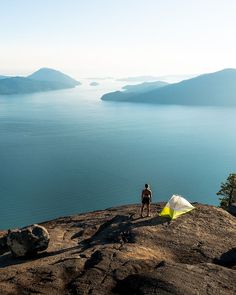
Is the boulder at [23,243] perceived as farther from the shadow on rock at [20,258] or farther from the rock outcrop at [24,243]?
the shadow on rock at [20,258]

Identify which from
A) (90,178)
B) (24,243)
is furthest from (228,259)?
(90,178)

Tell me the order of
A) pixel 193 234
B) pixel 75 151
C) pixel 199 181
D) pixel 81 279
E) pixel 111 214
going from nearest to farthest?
pixel 81 279 < pixel 193 234 < pixel 111 214 < pixel 199 181 < pixel 75 151

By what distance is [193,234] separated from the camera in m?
26.6

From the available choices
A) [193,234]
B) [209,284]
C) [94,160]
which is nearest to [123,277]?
[209,284]

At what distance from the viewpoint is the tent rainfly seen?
29.4 meters

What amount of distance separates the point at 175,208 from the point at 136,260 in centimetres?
949

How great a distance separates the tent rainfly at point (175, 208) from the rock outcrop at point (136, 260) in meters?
0.44

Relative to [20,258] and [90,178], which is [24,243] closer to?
[20,258]

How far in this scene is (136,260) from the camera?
21.1m

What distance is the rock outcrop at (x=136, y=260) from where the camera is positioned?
59.6ft

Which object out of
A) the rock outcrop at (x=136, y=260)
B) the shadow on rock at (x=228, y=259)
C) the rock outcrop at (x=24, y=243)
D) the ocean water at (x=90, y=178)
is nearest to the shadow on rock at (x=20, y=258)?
the rock outcrop at (x=136, y=260)

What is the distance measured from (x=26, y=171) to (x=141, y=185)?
4786 cm

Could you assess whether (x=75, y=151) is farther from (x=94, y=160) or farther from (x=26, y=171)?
(x=26, y=171)

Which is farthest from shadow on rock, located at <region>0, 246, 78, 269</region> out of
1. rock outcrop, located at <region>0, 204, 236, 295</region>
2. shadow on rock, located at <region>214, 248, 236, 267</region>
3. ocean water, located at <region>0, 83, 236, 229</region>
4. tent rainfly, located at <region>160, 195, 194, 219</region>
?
ocean water, located at <region>0, 83, 236, 229</region>
